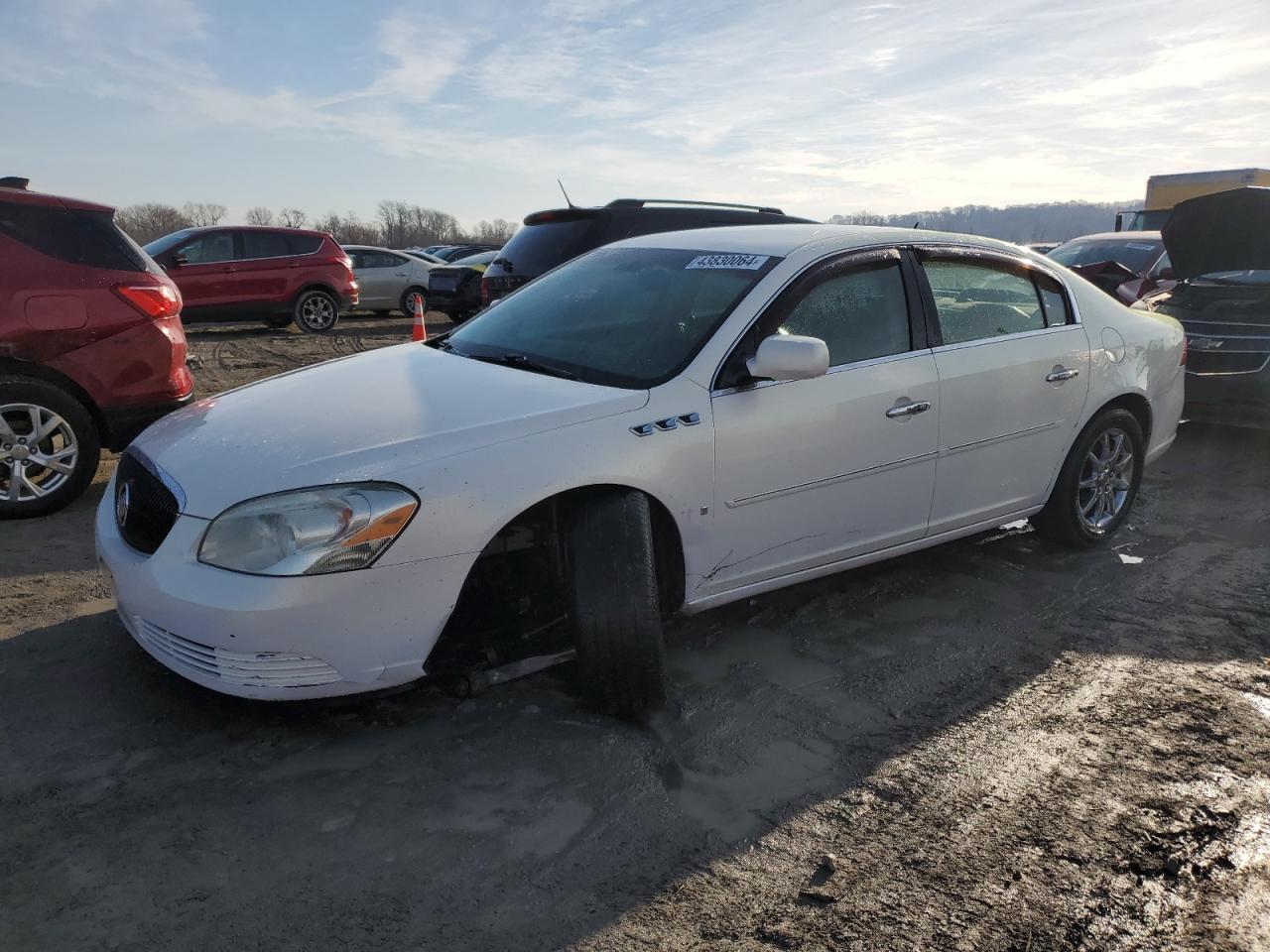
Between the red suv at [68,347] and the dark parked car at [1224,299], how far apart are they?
693 cm

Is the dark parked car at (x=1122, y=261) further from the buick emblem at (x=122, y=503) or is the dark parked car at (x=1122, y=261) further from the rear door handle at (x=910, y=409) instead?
the buick emblem at (x=122, y=503)

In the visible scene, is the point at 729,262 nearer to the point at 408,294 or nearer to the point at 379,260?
the point at 408,294

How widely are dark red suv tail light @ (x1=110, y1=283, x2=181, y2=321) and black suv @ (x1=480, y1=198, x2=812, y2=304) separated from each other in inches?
107

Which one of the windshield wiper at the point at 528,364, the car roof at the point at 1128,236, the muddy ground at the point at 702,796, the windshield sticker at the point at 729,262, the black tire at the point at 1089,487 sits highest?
the car roof at the point at 1128,236

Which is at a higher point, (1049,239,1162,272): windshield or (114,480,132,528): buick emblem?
(1049,239,1162,272): windshield

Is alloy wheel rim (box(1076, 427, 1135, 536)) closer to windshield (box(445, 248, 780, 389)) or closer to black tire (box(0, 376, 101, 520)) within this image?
windshield (box(445, 248, 780, 389))

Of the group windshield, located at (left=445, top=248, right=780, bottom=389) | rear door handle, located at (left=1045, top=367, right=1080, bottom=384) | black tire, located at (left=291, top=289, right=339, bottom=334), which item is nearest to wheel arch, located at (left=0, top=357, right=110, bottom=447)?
windshield, located at (left=445, top=248, right=780, bottom=389)

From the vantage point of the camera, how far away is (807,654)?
372 cm

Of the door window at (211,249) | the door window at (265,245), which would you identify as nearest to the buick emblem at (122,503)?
the door window at (211,249)

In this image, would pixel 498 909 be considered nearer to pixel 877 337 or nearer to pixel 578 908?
pixel 578 908

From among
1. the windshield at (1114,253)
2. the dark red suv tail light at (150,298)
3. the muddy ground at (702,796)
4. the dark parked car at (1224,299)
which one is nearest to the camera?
the muddy ground at (702,796)

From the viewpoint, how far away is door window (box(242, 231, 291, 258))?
47.2 ft

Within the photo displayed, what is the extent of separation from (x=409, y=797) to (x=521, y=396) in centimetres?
132

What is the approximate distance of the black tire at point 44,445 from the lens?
198 inches
